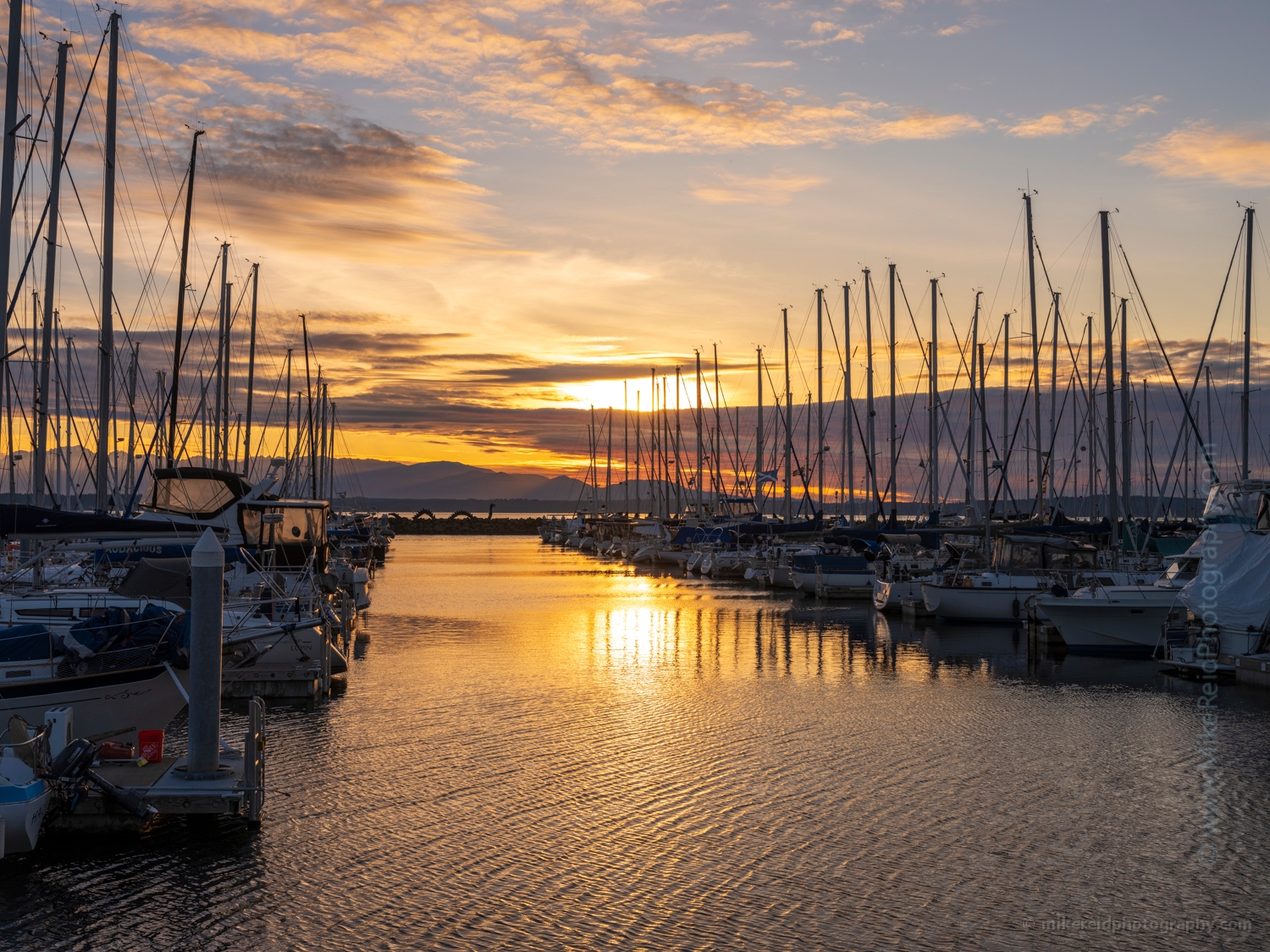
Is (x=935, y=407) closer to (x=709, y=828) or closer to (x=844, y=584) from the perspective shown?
(x=844, y=584)

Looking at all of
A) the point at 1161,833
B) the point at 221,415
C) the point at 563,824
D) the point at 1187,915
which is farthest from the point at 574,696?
the point at 221,415

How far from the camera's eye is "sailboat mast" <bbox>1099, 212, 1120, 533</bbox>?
41562 mm

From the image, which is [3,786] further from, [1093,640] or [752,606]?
[752,606]

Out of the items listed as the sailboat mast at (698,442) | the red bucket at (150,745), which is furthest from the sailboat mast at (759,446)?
the red bucket at (150,745)

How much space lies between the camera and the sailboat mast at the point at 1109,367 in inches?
1636

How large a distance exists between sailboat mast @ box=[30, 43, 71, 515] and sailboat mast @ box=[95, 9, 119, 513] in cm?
125

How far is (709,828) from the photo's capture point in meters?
15.1

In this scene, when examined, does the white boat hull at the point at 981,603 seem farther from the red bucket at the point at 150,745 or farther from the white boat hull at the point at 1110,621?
the red bucket at the point at 150,745

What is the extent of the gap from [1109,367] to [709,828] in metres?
34.6

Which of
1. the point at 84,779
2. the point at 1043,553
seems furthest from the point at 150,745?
the point at 1043,553

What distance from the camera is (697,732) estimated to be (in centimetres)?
2205

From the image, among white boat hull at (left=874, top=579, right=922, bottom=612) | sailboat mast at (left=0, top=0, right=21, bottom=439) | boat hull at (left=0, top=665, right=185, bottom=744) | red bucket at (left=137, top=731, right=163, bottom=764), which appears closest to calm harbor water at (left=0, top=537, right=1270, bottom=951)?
red bucket at (left=137, top=731, right=163, bottom=764)

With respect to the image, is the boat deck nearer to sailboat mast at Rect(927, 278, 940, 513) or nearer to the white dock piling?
the white dock piling

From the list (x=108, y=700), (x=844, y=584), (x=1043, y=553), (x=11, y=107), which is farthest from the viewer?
(x=844, y=584)
